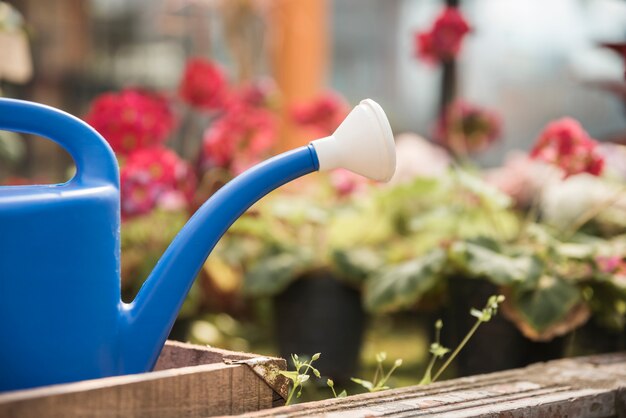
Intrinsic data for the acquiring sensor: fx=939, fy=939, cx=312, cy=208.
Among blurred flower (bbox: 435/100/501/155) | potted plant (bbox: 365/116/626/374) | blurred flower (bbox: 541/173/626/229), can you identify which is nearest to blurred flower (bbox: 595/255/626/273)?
potted plant (bbox: 365/116/626/374)

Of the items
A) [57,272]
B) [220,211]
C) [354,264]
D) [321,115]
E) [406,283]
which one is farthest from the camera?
[321,115]

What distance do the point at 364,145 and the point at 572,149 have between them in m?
0.92

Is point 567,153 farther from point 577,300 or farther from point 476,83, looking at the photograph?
point 476,83

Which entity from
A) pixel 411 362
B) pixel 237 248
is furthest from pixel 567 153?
pixel 237 248

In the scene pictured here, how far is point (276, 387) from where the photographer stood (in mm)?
937

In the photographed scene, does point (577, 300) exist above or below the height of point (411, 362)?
above

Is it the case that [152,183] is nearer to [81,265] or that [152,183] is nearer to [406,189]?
[406,189]

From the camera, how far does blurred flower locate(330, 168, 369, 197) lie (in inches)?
102

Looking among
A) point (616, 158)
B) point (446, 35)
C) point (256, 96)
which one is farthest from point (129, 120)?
point (616, 158)

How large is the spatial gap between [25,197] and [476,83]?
301cm

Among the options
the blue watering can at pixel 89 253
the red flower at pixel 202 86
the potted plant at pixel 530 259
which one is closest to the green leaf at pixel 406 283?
the potted plant at pixel 530 259

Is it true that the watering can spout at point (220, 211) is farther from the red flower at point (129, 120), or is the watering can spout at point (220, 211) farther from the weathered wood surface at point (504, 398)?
the red flower at point (129, 120)

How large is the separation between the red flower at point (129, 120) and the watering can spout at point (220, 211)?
1.35 m

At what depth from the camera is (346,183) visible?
102 inches
